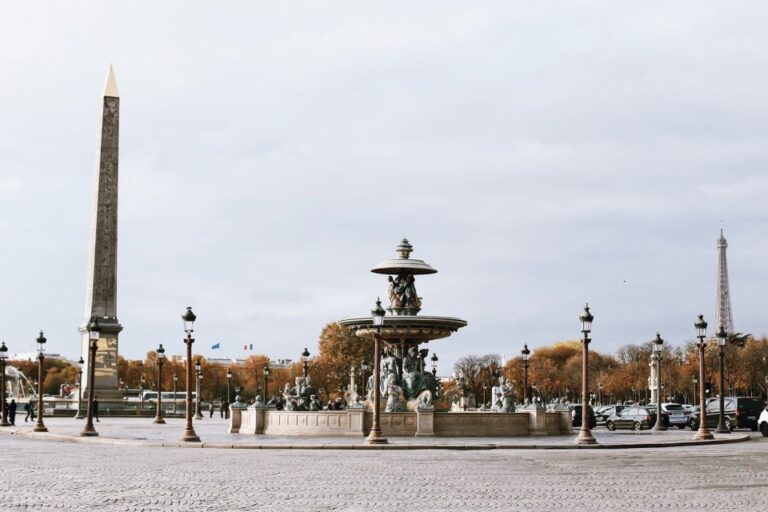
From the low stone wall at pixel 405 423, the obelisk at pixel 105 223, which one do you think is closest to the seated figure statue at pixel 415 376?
the low stone wall at pixel 405 423

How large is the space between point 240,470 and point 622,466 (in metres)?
7.65

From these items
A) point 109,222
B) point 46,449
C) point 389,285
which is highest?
point 109,222

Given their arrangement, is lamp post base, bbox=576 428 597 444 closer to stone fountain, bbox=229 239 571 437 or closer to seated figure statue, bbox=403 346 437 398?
stone fountain, bbox=229 239 571 437

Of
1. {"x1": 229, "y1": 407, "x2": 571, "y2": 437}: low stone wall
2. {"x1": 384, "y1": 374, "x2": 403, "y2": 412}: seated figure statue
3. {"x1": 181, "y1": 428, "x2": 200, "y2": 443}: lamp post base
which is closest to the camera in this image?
{"x1": 181, "y1": 428, "x2": 200, "y2": 443}: lamp post base

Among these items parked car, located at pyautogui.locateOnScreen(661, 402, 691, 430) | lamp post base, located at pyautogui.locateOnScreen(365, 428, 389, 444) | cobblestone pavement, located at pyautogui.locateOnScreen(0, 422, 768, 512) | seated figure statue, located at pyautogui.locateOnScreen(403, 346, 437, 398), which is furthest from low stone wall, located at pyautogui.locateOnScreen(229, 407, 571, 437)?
parked car, located at pyautogui.locateOnScreen(661, 402, 691, 430)

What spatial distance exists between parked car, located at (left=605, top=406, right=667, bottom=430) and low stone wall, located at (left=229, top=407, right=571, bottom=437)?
13.1 meters

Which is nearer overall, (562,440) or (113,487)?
(113,487)

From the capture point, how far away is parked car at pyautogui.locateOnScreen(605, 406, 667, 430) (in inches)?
1871

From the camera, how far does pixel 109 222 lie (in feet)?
193

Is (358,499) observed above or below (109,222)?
below

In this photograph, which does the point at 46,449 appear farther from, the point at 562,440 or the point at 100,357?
the point at 100,357

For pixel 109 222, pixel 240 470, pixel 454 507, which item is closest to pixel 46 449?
pixel 240 470

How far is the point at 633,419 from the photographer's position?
48031 mm

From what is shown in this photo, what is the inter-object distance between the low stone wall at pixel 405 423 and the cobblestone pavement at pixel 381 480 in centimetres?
568
